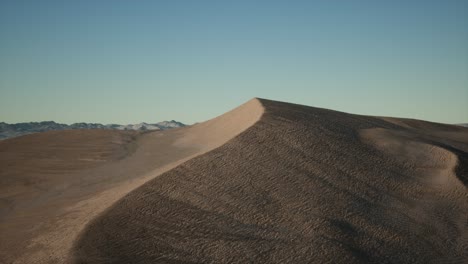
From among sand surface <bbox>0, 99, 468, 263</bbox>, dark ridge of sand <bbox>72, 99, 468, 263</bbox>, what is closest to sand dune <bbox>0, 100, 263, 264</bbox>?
sand surface <bbox>0, 99, 468, 263</bbox>

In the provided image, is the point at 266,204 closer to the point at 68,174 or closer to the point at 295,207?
the point at 295,207

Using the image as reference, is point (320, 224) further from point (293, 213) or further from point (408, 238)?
point (408, 238)

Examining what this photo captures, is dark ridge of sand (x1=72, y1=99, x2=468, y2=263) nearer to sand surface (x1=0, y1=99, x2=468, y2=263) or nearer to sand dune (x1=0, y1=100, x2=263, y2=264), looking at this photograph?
sand surface (x1=0, y1=99, x2=468, y2=263)

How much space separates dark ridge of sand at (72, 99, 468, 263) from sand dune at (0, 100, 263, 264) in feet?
1.39

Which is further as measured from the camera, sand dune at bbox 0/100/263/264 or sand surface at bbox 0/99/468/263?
sand dune at bbox 0/100/263/264

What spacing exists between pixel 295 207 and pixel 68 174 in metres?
4.65

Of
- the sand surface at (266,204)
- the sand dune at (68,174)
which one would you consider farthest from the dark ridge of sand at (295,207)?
the sand dune at (68,174)

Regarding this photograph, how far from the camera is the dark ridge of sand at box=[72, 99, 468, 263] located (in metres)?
3.72

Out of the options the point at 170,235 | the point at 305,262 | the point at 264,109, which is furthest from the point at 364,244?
the point at 264,109

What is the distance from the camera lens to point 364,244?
3.96 meters

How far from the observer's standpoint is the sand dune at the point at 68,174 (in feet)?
13.3

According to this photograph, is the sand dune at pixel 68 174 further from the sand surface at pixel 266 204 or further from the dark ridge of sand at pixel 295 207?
the dark ridge of sand at pixel 295 207

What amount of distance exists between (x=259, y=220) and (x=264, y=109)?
380 cm

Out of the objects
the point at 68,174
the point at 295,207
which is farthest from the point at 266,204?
the point at 68,174
